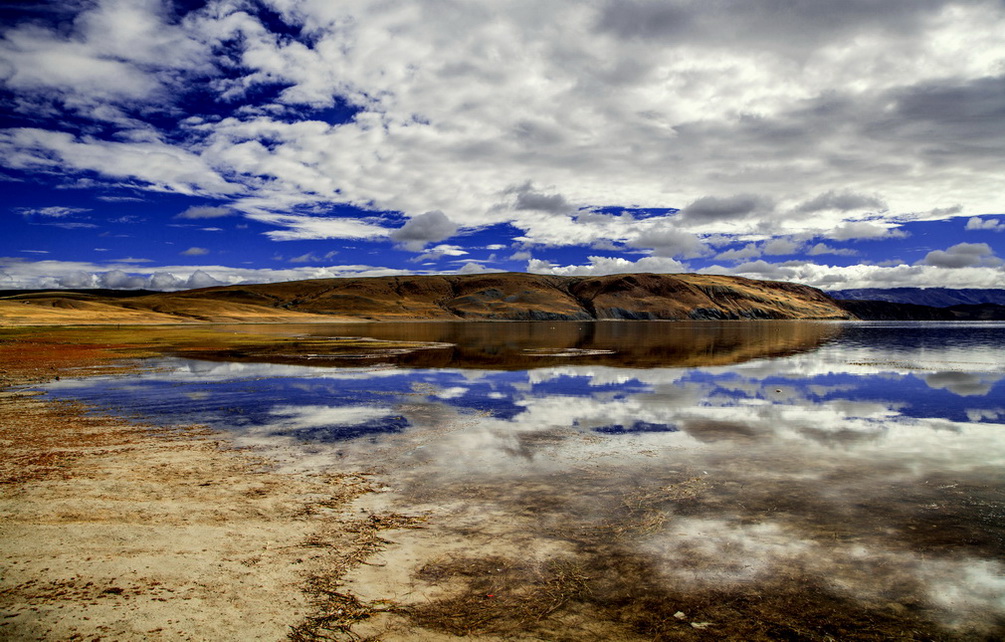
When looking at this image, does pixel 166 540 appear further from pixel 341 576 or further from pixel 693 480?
pixel 693 480

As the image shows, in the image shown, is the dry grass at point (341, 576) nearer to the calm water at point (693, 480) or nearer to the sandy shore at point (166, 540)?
the sandy shore at point (166, 540)

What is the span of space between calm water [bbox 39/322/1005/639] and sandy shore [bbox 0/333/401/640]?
145cm

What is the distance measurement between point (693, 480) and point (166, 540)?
9.56m

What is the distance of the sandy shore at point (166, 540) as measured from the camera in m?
5.95

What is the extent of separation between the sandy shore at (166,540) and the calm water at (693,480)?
4.77ft

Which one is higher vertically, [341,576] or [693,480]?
[341,576]

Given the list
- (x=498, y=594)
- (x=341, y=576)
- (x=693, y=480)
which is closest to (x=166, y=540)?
(x=341, y=576)

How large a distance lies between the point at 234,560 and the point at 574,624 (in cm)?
460

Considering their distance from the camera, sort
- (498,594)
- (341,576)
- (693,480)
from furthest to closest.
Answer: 1. (693,480)
2. (341,576)
3. (498,594)

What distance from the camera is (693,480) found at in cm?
1141

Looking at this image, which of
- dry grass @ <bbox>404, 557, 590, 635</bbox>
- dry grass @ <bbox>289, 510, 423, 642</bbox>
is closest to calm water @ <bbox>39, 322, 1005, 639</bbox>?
dry grass @ <bbox>404, 557, 590, 635</bbox>

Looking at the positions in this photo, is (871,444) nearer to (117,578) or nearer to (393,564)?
(393,564)

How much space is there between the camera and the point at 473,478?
450 inches

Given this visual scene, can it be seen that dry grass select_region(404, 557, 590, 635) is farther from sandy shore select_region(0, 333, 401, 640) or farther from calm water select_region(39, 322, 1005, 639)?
sandy shore select_region(0, 333, 401, 640)
